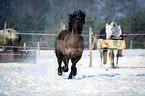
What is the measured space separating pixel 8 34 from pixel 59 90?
365 inches

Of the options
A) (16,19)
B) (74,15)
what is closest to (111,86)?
(74,15)

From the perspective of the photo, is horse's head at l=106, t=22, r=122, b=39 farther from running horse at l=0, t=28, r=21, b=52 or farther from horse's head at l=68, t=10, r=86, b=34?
running horse at l=0, t=28, r=21, b=52

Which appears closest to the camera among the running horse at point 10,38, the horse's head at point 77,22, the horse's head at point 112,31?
the horse's head at point 77,22

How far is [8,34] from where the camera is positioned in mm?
12633

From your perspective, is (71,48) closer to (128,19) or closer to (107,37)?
(107,37)

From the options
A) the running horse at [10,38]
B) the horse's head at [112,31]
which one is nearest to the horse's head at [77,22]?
the horse's head at [112,31]

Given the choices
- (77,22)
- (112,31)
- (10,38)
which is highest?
(77,22)

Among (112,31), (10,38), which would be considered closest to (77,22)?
(112,31)

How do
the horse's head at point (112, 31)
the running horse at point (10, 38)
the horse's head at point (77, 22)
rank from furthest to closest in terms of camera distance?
the running horse at point (10, 38) < the horse's head at point (112, 31) < the horse's head at point (77, 22)

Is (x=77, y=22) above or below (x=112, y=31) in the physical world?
above

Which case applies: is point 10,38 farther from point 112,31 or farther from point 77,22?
point 77,22

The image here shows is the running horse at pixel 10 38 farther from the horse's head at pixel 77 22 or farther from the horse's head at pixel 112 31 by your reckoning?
the horse's head at pixel 77 22

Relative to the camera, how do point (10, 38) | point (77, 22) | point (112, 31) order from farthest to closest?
Answer: point (10, 38)
point (112, 31)
point (77, 22)

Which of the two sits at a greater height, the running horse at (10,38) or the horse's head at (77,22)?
the horse's head at (77,22)
